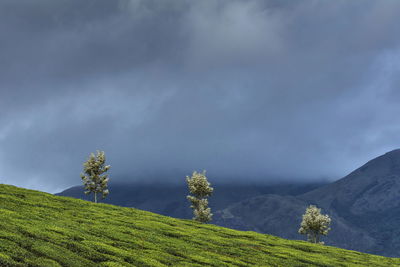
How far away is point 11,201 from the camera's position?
204 feet

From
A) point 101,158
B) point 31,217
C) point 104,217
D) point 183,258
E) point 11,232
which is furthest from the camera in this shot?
point 101,158

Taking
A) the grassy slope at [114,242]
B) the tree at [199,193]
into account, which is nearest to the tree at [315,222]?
the tree at [199,193]

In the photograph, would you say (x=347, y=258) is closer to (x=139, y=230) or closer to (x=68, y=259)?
(x=139, y=230)

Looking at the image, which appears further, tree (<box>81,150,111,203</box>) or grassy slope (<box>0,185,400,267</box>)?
tree (<box>81,150,111,203</box>)

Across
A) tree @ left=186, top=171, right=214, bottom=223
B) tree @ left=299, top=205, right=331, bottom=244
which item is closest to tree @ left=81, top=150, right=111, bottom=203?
tree @ left=186, top=171, right=214, bottom=223

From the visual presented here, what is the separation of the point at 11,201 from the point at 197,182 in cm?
6412

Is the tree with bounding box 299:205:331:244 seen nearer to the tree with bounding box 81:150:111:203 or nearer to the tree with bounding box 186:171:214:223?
the tree with bounding box 186:171:214:223

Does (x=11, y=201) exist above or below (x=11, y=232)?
above

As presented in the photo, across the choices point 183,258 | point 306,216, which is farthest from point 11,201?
point 306,216

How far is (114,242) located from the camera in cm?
4922

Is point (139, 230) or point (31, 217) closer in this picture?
point (31, 217)

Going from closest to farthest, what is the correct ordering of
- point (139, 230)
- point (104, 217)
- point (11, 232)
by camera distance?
point (11, 232)
point (139, 230)
point (104, 217)

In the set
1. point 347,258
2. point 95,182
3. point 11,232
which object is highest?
point 95,182

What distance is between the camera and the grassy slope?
3919cm
